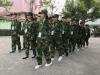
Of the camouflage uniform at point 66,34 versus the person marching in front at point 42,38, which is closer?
the person marching in front at point 42,38

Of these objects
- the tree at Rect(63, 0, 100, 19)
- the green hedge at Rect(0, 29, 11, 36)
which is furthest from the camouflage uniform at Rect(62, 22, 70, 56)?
the tree at Rect(63, 0, 100, 19)

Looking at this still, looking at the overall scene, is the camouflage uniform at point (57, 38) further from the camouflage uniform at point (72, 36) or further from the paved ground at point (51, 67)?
the camouflage uniform at point (72, 36)

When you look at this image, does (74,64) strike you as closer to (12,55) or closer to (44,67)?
(44,67)

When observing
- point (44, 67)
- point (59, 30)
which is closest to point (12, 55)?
point (59, 30)

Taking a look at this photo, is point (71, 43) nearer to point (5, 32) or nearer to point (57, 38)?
point (57, 38)

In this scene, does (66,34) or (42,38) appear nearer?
(42,38)

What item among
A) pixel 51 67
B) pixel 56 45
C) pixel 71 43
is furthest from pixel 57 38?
pixel 71 43

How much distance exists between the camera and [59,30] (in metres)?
16.8

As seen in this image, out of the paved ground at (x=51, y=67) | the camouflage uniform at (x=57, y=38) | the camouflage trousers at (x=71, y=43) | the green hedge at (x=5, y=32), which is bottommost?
the green hedge at (x=5, y=32)

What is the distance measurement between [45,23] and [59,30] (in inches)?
101

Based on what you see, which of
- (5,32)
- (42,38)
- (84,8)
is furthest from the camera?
(84,8)

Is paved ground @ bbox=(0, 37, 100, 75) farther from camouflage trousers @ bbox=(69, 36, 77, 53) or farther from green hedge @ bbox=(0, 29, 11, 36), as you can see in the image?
green hedge @ bbox=(0, 29, 11, 36)

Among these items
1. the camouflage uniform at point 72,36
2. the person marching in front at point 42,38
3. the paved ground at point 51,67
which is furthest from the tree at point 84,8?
the person marching in front at point 42,38

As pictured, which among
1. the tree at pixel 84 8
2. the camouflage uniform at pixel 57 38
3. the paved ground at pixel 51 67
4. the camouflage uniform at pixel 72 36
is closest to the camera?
the paved ground at pixel 51 67
